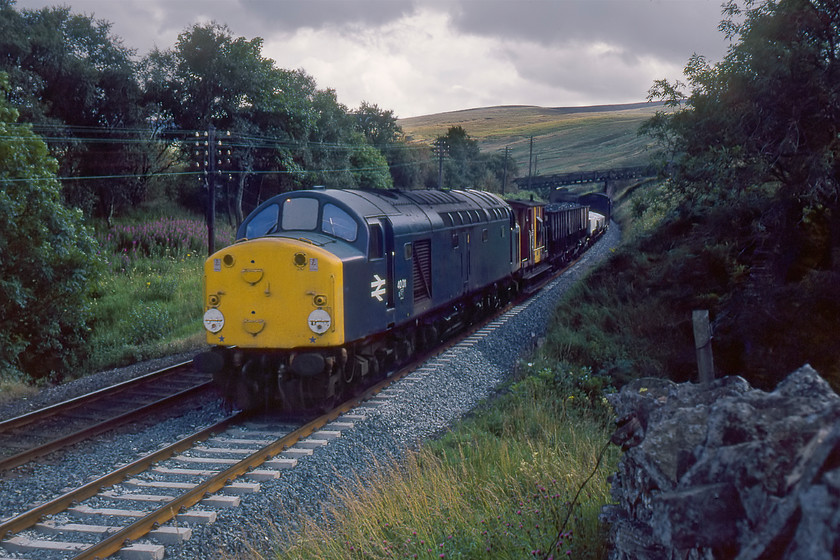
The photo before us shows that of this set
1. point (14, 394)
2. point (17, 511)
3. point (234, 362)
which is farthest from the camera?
point (14, 394)

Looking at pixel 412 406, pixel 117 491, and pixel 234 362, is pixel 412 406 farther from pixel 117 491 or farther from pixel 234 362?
pixel 117 491

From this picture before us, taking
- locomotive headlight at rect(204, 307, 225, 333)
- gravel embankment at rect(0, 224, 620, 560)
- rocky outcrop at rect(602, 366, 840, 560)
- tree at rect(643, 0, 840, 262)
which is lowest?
gravel embankment at rect(0, 224, 620, 560)

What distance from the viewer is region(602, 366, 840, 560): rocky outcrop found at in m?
2.46

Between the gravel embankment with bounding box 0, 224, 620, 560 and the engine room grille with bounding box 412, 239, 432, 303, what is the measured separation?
147cm

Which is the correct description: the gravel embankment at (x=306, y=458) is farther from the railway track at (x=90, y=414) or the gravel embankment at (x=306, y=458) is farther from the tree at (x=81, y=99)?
the tree at (x=81, y=99)

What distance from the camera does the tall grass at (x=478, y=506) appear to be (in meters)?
5.26

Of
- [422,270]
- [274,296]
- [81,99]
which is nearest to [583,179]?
[81,99]

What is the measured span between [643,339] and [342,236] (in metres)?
9.27

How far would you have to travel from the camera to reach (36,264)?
18531mm

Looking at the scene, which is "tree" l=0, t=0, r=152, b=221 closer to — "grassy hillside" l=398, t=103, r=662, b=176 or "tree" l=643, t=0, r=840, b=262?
"tree" l=643, t=0, r=840, b=262

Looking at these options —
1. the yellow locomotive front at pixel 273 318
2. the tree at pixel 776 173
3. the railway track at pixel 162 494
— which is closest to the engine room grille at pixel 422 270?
the yellow locomotive front at pixel 273 318

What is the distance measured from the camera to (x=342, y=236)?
11.3 m

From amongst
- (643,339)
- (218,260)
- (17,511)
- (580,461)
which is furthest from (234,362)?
(643,339)

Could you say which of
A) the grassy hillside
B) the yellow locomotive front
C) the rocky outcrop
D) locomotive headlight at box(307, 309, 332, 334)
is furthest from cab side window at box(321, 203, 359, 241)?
the grassy hillside
